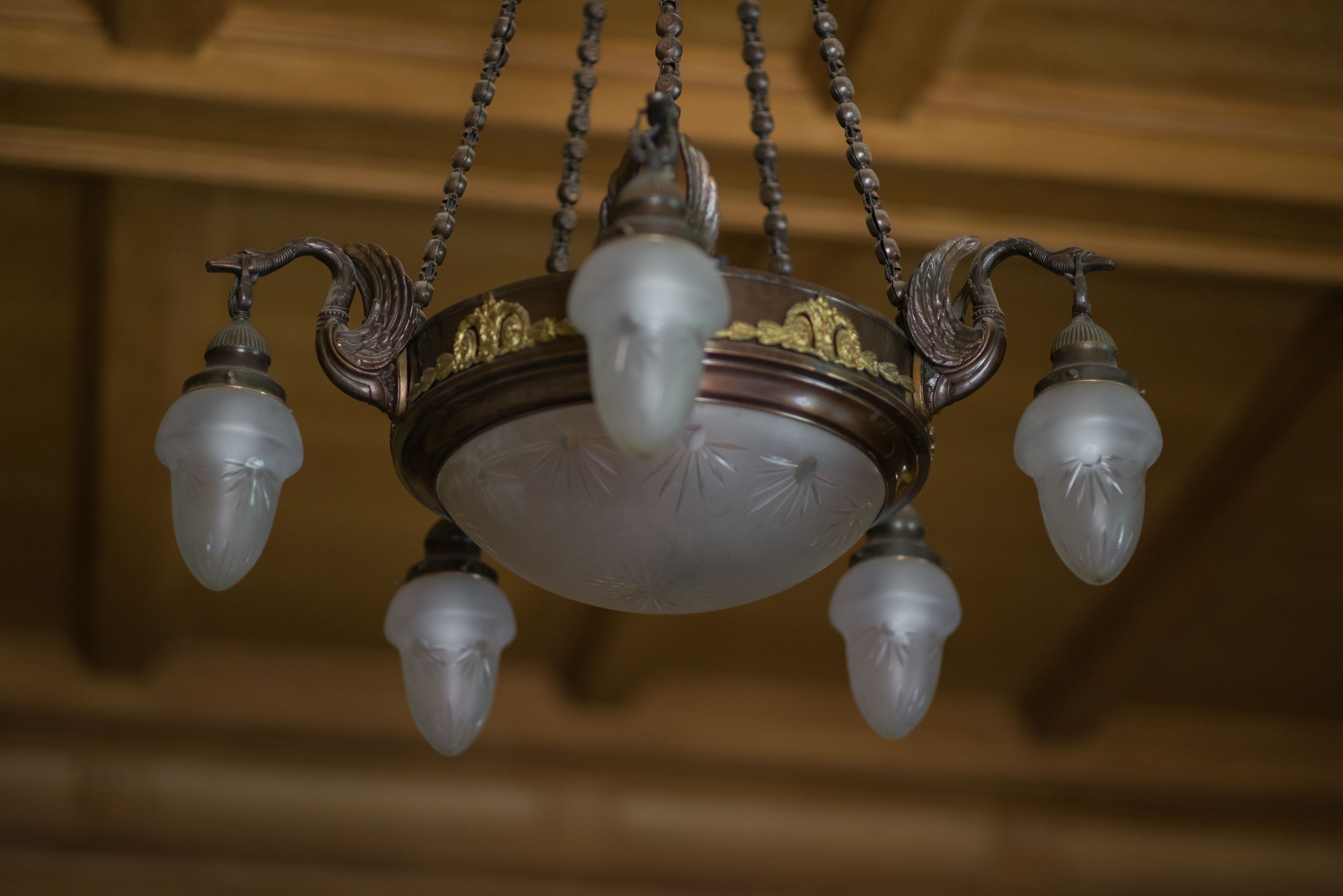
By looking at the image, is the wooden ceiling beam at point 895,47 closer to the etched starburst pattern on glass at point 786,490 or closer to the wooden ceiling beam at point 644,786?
the etched starburst pattern on glass at point 786,490

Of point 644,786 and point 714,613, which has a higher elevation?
point 714,613

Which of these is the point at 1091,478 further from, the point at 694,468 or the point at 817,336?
the point at 694,468

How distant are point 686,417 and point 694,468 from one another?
21 cm

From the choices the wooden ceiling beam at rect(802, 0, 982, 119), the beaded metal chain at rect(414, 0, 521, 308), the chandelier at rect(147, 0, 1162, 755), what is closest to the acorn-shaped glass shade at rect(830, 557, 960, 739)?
the chandelier at rect(147, 0, 1162, 755)

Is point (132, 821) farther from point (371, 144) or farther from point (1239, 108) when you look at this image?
point (1239, 108)

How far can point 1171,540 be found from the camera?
172 inches

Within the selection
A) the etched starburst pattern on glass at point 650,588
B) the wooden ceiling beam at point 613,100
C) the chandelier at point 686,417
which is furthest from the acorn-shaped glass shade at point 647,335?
the wooden ceiling beam at point 613,100

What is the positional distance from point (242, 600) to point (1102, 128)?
9.35 ft

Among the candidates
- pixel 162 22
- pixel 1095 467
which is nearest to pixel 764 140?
pixel 1095 467

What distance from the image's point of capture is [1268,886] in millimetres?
5121

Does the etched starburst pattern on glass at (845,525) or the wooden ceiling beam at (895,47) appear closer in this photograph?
the etched starburst pattern on glass at (845,525)

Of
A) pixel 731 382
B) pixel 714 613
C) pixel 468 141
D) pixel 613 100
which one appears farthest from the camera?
pixel 714 613

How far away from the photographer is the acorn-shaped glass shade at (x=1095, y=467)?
5.42 ft

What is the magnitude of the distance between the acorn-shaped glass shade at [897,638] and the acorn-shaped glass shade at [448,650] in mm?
496
